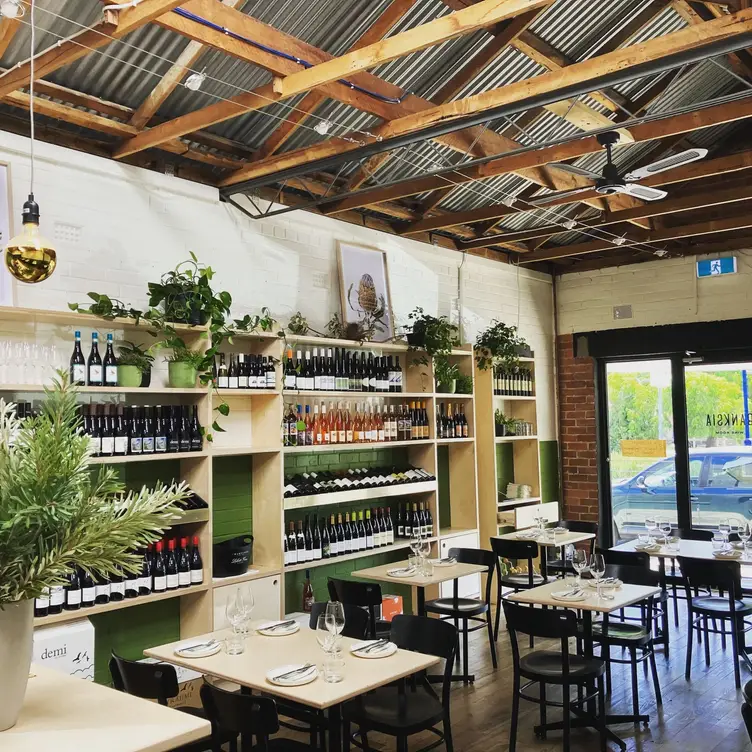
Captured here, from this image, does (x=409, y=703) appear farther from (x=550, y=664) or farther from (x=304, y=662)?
(x=550, y=664)

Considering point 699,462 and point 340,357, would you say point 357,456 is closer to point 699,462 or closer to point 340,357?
point 340,357

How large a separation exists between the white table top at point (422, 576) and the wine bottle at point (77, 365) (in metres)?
2.17

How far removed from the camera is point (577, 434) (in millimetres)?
9156

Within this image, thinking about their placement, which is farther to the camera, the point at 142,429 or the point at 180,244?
the point at 180,244

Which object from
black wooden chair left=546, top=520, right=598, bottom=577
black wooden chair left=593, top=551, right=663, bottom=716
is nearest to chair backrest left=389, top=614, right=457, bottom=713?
black wooden chair left=593, top=551, right=663, bottom=716

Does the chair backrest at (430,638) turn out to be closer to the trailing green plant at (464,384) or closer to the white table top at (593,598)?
the white table top at (593,598)

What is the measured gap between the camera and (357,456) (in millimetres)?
6766

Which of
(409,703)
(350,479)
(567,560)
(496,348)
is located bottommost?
(409,703)

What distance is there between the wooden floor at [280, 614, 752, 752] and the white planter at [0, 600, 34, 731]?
9.01 ft

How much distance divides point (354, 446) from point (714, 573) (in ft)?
8.91

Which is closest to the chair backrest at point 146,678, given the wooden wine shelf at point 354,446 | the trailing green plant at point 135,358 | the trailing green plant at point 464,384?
the trailing green plant at point 135,358

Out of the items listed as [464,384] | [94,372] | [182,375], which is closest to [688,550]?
[464,384]

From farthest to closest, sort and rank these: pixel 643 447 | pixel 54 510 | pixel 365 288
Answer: pixel 643 447 → pixel 365 288 → pixel 54 510

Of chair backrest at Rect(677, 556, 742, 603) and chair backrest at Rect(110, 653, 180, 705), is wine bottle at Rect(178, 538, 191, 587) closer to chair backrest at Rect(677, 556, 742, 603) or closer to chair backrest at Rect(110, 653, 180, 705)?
chair backrest at Rect(110, 653, 180, 705)
